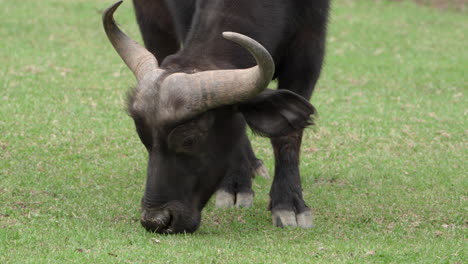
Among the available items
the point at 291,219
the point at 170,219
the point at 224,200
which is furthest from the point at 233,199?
the point at 170,219

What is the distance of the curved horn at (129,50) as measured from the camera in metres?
5.64

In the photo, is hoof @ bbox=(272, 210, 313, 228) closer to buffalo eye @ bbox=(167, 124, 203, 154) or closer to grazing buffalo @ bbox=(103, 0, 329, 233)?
grazing buffalo @ bbox=(103, 0, 329, 233)

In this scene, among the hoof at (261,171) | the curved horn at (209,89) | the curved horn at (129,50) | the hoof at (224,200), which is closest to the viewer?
the curved horn at (209,89)

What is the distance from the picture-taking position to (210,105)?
5.27m

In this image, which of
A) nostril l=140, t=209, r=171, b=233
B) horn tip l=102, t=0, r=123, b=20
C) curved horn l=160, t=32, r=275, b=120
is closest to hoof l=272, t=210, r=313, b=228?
nostril l=140, t=209, r=171, b=233

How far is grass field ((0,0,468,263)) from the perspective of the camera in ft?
17.3

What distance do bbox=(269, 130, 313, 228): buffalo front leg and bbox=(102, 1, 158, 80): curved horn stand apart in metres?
1.27

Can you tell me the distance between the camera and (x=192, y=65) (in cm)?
548

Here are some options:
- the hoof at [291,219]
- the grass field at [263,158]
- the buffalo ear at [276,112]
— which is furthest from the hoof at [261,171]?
the buffalo ear at [276,112]

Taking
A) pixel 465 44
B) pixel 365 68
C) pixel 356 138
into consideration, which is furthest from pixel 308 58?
pixel 465 44

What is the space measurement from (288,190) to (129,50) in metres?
1.63

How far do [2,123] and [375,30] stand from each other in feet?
29.1

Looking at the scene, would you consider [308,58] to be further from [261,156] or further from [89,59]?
[89,59]

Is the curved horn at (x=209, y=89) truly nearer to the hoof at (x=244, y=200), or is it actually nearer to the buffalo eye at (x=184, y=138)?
the buffalo eye at (x=184, y=138)
